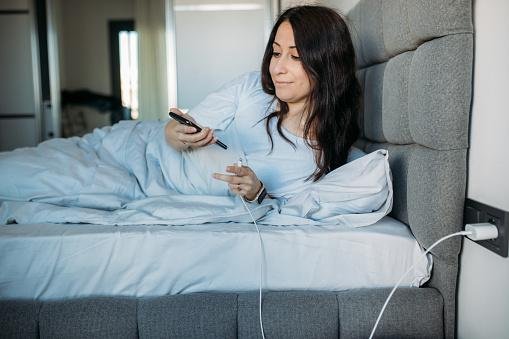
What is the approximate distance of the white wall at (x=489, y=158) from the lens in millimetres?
765

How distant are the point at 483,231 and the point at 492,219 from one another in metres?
0.03

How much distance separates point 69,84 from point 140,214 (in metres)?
4.46

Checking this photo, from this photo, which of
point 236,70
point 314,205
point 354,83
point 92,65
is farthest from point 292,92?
point 92,65

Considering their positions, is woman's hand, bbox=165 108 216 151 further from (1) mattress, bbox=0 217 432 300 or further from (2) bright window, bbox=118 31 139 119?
(2) bright window, bbox=118 31 139 119

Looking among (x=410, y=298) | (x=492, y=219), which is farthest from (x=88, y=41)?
(x=492, y=219)

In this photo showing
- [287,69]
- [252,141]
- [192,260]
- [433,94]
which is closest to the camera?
[433,94]

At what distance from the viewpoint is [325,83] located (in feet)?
A: 4.19

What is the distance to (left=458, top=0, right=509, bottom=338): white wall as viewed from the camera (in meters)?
0.77

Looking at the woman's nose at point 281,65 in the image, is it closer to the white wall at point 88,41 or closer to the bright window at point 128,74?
the bright window at point 128,74

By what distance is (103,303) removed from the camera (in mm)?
953

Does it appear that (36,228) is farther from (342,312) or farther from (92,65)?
(92,65)

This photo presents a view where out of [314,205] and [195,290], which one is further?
[314,205]

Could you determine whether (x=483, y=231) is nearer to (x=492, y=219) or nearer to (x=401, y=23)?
(x=492, y=219)

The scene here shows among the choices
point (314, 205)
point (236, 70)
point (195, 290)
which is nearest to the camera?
point (195, 290)
